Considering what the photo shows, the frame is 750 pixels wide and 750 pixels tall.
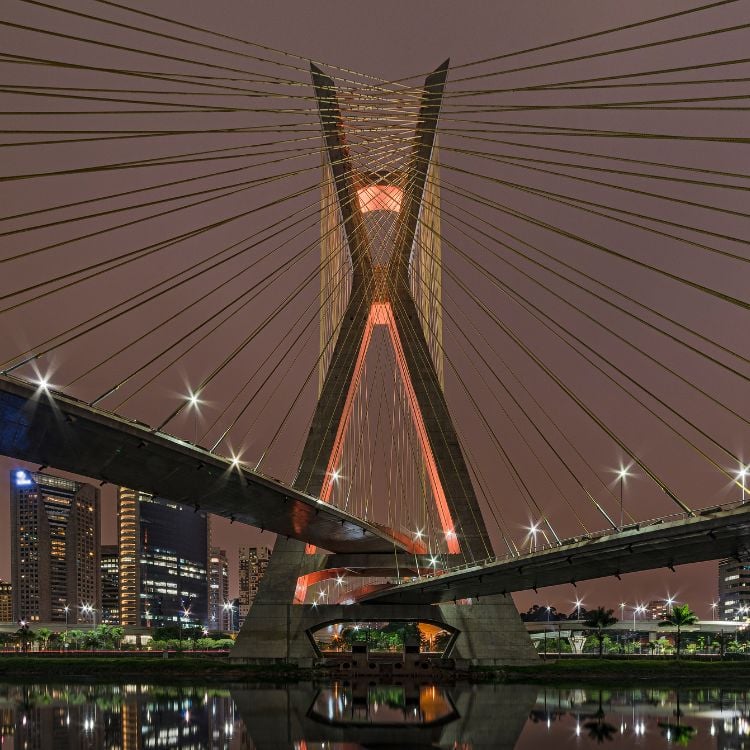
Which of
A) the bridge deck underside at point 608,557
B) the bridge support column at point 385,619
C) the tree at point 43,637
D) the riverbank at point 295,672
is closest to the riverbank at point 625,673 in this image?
the riverbank at point 295,672

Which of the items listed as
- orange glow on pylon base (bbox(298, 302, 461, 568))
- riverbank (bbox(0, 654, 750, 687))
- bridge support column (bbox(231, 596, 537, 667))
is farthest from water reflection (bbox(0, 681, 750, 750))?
orange glow on pylon base (bbox(298, 302, 461, 568))

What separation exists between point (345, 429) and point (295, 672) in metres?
13.4

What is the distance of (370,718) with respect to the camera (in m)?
31.6

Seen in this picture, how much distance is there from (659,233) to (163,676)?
43.4 meters

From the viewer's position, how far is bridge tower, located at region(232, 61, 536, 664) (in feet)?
175

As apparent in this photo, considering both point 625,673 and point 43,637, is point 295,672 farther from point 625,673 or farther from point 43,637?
point 43,637

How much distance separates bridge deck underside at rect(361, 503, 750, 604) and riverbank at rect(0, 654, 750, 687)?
548 cm

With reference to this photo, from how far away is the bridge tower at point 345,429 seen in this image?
53375 millimetres

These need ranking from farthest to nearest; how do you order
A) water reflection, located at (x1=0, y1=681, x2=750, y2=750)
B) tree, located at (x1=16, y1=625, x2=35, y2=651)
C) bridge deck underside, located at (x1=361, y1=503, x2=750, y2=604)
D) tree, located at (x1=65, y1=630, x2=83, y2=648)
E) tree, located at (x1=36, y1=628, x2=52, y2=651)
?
tree, located at (x1=36, y1=628, x2=52, y2=651) → tree, located at (x1=65, y1=630, x2=83, y2=648) → tree, located at (x1=16, y1=625, x2=35, y2=651) → bridge deck underside, located at (x1=361, y1=503, x2=750, y2=604) → water reflection, located at (x1=0, y1=681, x2=750, y2=750)

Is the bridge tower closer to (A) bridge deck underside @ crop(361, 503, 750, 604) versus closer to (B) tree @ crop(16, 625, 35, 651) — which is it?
(A) bridge deck underside @ crop(361, 503, 750, 604)

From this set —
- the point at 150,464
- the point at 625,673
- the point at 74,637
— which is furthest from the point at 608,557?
the point at 74,637

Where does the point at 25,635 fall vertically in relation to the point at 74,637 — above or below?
above

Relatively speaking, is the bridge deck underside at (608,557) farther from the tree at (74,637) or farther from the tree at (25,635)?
the tree at (74,637)

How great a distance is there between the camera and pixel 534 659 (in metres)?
53.3
